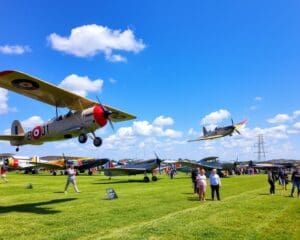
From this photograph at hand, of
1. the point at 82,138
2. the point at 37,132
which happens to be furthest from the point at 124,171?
the point at 82,138

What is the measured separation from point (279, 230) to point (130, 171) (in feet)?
98.3

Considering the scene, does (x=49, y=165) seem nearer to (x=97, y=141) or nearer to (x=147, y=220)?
(x=97, y=141)

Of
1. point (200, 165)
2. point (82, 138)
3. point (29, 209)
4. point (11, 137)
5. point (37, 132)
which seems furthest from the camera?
point (200, 165)

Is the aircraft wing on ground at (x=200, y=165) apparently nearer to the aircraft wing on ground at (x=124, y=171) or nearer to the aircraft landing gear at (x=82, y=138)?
the aircraft wing on ground at (x=124, y=171)

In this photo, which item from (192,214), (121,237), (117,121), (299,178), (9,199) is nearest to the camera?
(121,237)

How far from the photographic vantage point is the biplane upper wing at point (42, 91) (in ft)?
56.1

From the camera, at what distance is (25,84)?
18078mm

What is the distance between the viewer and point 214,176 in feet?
67.9

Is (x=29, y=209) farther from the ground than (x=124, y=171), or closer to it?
closer to it

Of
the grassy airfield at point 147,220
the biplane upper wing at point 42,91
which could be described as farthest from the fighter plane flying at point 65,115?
the grassy airfield at point 147,220

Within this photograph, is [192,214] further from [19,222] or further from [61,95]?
[61,95]

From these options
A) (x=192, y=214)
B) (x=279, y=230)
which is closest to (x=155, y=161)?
(x=192, y=214)

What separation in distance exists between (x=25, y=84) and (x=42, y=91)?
4.98 feet

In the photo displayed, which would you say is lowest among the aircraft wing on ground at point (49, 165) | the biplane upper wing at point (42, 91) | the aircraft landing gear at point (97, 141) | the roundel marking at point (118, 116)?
the aircraft wing on ground at point (49, 165)
